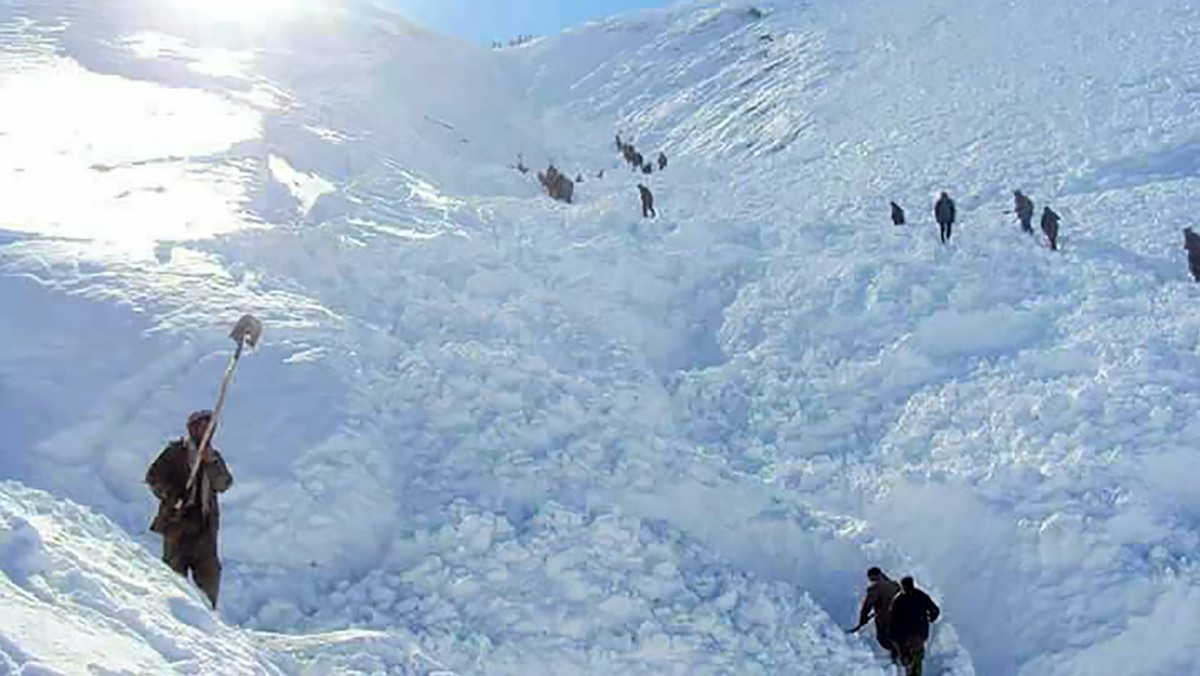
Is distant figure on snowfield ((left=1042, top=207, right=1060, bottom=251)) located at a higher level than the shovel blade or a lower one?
higher

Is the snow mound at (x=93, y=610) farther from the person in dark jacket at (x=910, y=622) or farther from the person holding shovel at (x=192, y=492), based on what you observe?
the person in dark jacket at (x=910, y=622)

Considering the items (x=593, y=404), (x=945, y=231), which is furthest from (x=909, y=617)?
(x=945, y=231)

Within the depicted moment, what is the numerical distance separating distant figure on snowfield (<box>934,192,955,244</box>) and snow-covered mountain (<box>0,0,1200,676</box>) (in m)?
0.46

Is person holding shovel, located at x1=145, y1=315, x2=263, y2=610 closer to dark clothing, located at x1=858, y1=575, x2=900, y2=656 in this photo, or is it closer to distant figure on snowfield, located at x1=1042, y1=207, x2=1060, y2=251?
dark clothing, located at x1=858, y1=575, x2=900, y2=656

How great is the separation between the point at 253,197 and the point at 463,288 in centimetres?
444

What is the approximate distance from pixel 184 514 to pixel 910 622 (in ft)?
18.0

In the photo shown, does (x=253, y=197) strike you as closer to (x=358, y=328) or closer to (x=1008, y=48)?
(x=358, y=328)

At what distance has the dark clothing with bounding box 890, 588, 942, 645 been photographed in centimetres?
959

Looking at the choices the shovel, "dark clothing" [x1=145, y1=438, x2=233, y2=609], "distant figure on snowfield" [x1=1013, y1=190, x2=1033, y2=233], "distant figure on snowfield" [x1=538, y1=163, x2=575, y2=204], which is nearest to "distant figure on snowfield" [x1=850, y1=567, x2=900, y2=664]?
"dark clothing" [x1=145, y1=438, x2=233, y2=609]

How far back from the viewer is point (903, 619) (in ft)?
31.4

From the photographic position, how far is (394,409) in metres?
11.8

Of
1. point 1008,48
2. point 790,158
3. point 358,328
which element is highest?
point 1008,48

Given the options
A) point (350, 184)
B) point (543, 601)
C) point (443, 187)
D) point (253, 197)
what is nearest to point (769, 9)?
point (443, 187)

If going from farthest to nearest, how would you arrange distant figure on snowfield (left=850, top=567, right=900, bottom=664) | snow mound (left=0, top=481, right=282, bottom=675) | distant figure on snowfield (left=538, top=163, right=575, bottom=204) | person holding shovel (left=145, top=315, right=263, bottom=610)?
distant figure on snowfield (left=538, top=163, right=575, bottom=204)
distant figure on snowfield (left=850, top=567, right=900, bottom=664)
person holding shovel (left=145, top=315, right=263, bottom=610)
snow mound (left=0, top=481, right=282, bottom=675)
